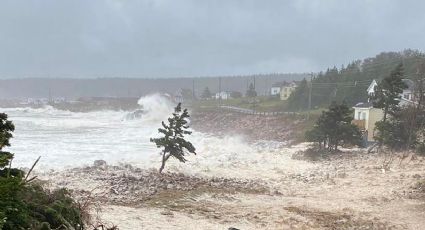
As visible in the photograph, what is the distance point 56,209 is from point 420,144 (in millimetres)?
26776

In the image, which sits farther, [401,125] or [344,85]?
[344,85]

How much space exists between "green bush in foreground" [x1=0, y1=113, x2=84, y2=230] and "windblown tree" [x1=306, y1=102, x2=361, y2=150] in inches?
1031

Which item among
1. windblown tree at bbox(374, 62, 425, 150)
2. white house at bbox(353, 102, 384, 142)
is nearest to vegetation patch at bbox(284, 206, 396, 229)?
windblown tree at bbox(374, 62, 425, 150)

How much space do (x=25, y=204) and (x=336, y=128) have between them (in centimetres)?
2926

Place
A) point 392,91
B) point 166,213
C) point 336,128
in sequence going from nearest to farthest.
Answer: point 166,213, point 336,128, point 392,91

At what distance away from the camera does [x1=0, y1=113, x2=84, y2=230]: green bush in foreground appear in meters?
7.73

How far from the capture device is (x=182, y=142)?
85.2 ft

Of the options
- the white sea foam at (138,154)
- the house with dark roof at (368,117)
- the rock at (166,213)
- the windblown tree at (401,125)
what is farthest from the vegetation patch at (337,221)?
the house with dark roof at (368,117)

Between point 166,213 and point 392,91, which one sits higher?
point 392,91

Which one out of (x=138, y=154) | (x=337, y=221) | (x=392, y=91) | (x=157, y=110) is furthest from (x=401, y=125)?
(x=157, y=110)

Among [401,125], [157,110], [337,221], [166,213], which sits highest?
[401,125]

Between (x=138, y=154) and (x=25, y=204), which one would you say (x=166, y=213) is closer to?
(x=25, y=204)

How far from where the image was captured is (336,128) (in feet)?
117

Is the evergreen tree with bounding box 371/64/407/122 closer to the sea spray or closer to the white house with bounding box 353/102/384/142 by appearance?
the white house with bounding box 353/102/384/142
